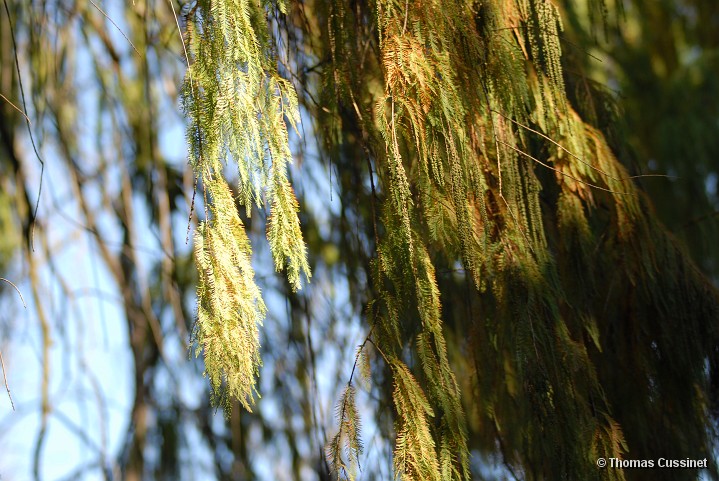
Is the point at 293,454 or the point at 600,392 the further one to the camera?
the point at 293,454

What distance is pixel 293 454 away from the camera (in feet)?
7.46

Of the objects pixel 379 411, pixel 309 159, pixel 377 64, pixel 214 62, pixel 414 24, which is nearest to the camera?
pixel 214 62

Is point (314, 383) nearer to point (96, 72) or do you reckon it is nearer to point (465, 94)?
point (465, 94)

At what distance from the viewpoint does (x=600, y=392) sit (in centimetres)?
131

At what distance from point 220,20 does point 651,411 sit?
1.02 meters

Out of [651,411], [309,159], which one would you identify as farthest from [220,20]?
[651,411]

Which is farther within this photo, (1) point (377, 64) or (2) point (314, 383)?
(2) point (314, 383)

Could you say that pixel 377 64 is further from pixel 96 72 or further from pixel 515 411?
pixel 96 72

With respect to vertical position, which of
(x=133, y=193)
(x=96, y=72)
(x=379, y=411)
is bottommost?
(x=379, y=411)

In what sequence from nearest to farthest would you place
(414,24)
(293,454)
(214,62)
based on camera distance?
1. (214,62)
2. (414,24)
3. (293,454)

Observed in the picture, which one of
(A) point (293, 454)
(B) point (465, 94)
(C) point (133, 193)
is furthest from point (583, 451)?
(C) point (133, 193)

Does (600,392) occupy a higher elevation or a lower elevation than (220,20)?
lower

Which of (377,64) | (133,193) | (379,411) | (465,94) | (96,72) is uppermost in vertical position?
(96,72)

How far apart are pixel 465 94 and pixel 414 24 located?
12cm
